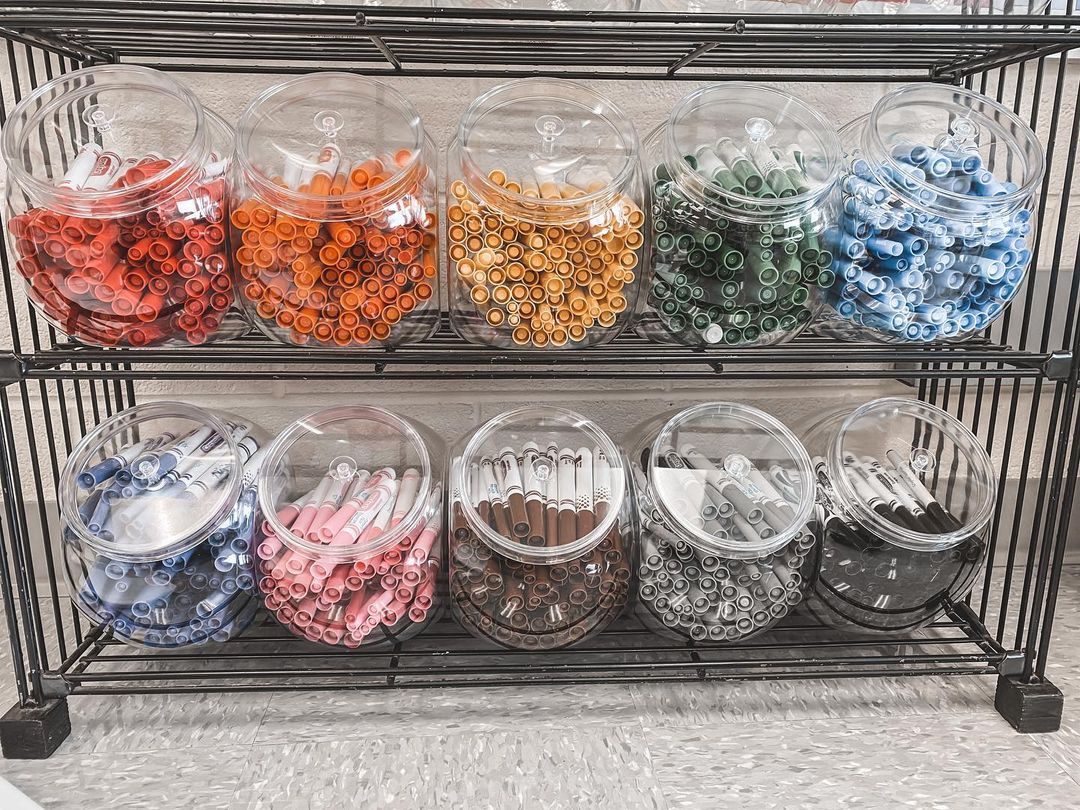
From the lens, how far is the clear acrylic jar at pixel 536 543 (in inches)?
44.9

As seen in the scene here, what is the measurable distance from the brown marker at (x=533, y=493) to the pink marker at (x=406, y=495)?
0.55 ft

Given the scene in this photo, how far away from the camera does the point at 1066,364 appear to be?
111cm

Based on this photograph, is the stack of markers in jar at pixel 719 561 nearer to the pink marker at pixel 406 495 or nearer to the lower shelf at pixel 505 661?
the lower shelf at pixel 505 661

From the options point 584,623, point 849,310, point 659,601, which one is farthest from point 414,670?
point 849,310

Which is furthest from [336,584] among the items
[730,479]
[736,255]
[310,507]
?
[736,255]

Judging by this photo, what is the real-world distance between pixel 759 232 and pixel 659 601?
55 centimetres

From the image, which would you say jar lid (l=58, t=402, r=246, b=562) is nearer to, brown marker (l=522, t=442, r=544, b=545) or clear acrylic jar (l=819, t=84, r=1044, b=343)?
brown marker (l=522, t=442, r=544, b=545)

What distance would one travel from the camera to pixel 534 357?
1.08 m

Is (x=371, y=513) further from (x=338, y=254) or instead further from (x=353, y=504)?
(x=338, y=254)

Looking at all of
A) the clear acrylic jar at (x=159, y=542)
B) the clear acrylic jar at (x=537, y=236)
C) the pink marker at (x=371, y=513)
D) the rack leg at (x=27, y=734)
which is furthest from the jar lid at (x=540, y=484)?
the rack leg at (x=27, y=734)

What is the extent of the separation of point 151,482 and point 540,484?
57cm

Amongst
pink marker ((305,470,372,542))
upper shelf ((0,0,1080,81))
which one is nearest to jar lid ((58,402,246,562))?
pink marker ((305,470,372,542))

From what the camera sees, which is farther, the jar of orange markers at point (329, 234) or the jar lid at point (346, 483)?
the jar lid at point (346, 483)

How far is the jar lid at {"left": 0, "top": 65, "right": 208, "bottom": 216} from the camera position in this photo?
3.22 feet
